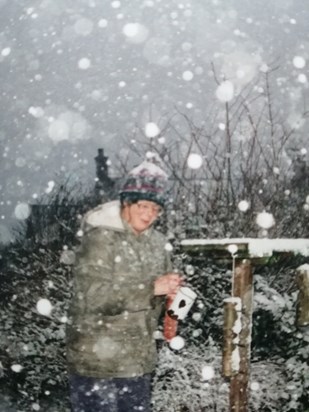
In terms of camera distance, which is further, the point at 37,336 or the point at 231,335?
the point at 37,336

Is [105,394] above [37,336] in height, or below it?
below

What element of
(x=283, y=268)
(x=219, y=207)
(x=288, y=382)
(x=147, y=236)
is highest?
(x=219, y=207)

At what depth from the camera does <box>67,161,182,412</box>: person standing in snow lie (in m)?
2.67

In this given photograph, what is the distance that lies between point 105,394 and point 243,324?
1490 millimetres

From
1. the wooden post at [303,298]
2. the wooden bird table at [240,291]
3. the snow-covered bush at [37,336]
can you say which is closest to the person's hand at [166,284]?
the wooden bird table at [240,291]

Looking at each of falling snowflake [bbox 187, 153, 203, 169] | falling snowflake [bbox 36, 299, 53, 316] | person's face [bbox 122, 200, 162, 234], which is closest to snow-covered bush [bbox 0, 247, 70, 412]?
falling snowflake [bbox 36, 299, 53, 316]

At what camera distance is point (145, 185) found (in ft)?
9.41

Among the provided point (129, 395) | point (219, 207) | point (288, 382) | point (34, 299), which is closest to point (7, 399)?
point (34, 299)

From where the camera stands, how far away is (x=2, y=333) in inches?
320

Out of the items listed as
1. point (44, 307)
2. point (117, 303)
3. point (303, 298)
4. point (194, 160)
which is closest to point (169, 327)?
point (117, 303)

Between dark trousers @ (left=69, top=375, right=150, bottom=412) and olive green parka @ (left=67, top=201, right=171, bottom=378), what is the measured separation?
0.15 feet

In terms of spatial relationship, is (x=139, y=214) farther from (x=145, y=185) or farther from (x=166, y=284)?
(x=166, y=284)

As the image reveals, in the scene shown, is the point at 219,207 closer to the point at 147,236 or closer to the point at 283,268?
the point at 283,268

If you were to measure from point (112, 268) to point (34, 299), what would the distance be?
17.4ft
